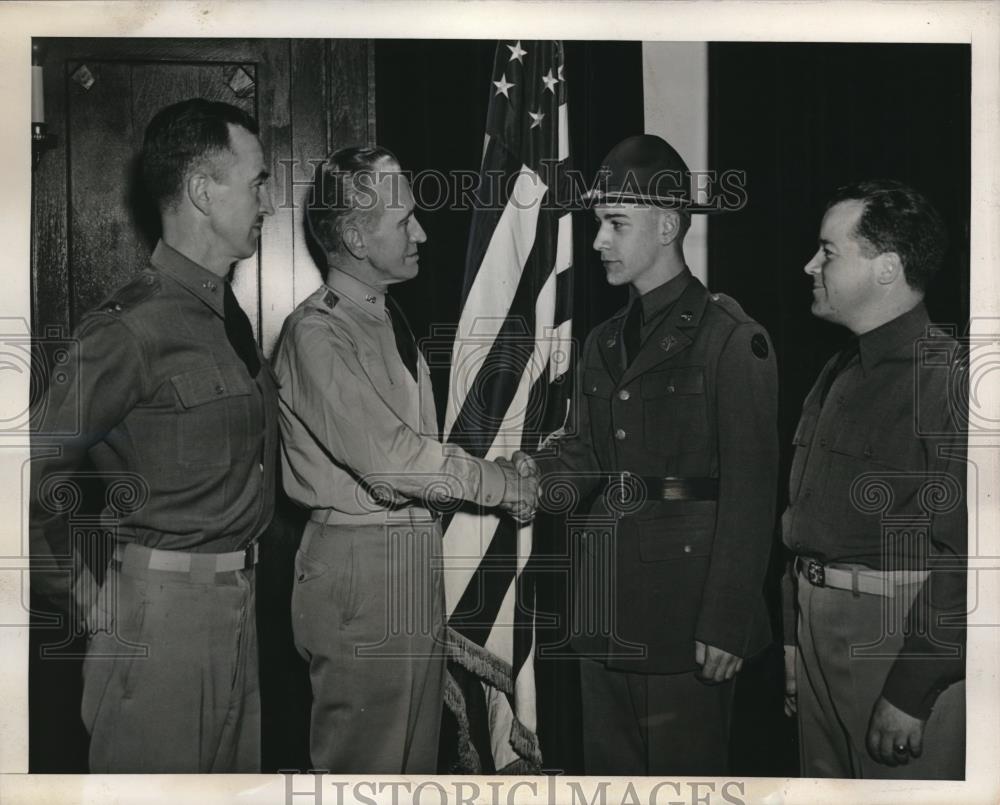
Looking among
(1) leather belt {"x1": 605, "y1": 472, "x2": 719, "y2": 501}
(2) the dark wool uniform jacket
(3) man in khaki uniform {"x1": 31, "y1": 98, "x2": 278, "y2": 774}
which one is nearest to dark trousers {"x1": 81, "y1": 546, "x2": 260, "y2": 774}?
(3) man in khaki uniform {"x1": 31, "y1": 98, "x2": 278, "y2": 774}

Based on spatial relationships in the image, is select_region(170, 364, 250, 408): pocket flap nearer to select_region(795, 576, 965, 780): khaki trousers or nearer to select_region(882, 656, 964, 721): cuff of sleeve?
select_region(795, 576, 965, 780): khaki trousers

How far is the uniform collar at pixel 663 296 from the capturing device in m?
2.75

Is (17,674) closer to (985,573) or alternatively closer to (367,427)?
(367,427)

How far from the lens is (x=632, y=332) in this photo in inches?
108

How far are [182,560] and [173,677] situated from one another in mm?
302

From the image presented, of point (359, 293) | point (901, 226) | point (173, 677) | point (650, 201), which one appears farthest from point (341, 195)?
point (901, 226)

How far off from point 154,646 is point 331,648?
43 centimetres

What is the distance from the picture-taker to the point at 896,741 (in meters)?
2.76

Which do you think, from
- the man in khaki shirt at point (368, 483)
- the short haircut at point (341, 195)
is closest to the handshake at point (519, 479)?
the man in khaki shirt at point (368, 483)

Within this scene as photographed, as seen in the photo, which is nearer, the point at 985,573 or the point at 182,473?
the point at 182,473

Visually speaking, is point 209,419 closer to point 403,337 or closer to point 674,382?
point 403,337

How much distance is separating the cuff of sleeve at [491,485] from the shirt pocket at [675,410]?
0.38 meters

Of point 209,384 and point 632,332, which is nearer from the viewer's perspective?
point 209,384

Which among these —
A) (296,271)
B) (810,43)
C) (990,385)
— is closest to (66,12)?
(296,271)
